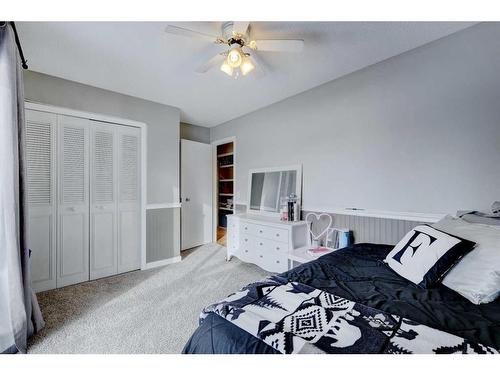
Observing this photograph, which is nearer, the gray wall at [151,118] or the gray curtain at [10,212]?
the gray curtain at [10,212]

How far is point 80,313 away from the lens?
210 cm

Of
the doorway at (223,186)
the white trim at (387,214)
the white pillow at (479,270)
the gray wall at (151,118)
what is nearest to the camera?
the white pillow at (479,270)

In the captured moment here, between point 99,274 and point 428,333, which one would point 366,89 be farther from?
point 99,274

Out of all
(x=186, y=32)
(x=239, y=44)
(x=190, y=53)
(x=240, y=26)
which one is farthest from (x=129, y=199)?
(x=240, y=26)

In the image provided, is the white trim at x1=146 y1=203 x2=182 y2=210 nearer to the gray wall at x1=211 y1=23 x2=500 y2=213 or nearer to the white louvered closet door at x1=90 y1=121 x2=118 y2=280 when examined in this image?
the white louvered closet door at x1=90 y1=121 x2=118 y2=280

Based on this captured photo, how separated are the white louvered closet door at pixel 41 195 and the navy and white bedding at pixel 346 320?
2.57 m

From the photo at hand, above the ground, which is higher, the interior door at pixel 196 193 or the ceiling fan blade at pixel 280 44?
the ceiling fan blade at pixel 280 44

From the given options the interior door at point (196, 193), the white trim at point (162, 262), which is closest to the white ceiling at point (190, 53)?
the interior door at point (196, 193)

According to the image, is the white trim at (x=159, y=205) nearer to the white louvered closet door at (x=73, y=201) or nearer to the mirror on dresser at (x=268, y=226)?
the white louvered closet door at (x=73, y=201)

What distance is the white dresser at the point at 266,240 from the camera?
107 inches

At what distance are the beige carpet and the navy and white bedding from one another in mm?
1022

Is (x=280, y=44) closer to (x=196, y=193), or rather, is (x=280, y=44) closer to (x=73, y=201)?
(x=73, y=201)

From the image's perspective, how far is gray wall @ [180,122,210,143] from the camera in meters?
4.37
